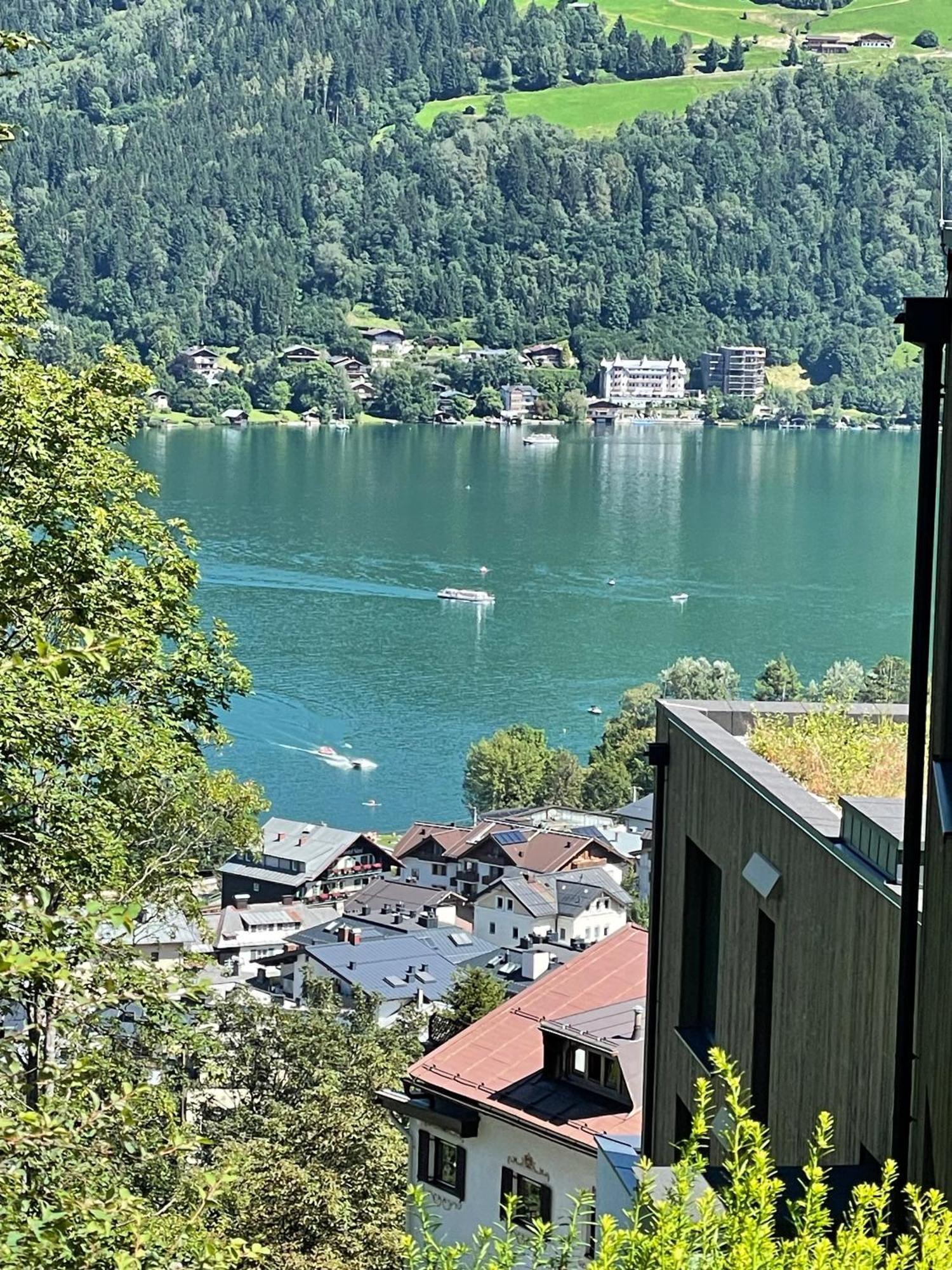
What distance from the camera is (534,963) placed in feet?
77.3

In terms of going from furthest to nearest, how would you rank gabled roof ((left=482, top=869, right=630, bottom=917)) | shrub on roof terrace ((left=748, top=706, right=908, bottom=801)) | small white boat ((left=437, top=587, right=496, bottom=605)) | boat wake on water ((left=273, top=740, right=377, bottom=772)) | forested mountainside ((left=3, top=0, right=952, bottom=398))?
forested mountainside ((left=3, top=0, right=952, bottom=398)), small white boat ((left=437, top=587, right=496, bottom=605)), boat wake on water ((left=273, top=740, right=377, bottom=772)), gabled roof ((left=482, top=869, right=630, bottom=917)), shrub on roof terrace ((left=748, top=706, right=908, bottom=801))

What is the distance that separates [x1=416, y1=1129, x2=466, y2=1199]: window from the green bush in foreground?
18.8 feet

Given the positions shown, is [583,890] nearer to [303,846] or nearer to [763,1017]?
→ [303,846]

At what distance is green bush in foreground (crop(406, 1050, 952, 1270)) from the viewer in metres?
1.47

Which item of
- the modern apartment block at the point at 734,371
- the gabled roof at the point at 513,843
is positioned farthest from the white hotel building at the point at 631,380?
the gabled roof at the point at 513,843

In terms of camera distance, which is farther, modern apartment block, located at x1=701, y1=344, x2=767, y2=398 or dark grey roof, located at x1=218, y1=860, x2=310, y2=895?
modern apartment block, located at x1=701, y1=344, x2=767, y2=398

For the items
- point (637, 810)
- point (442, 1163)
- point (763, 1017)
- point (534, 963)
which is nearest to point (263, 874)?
point (637, 810)

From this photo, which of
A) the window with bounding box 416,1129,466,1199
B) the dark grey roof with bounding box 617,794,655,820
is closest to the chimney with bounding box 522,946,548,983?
the dark grey roof with bounding box 617,794,655,820

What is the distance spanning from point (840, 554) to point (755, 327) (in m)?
62.2

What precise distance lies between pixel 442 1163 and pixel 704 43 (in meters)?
156

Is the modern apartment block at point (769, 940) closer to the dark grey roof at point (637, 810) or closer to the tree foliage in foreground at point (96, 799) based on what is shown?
the tree foliage in foreground at point (96, 799)

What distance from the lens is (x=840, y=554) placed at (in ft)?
213

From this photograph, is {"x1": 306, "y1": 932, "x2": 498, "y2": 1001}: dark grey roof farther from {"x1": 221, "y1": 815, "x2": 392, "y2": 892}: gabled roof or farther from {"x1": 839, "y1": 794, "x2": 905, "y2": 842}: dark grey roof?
{"x1": 839, "y1": 794, "x2": 905, "y2": 842}: dark grey roof

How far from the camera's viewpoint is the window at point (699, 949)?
151 inches
